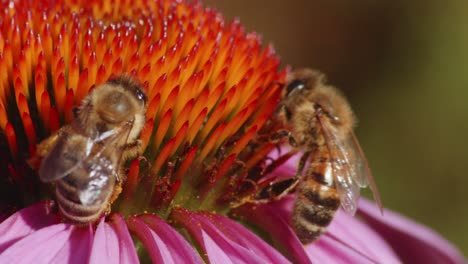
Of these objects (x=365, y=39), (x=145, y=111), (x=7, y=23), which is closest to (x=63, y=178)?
(x=145, y=111)

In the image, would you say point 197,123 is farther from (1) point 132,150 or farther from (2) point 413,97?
(2) point 413,97

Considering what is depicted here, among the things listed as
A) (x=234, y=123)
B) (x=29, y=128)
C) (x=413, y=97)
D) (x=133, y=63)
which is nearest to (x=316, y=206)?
(x=234, y=123)

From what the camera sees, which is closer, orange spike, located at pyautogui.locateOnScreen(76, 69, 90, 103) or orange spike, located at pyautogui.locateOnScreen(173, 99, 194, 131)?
orange spike, located at pyautogui.locateOnScreen(76, 69, 90, 103)

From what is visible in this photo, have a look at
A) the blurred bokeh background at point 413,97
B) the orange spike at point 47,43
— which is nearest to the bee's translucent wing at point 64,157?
the orange spike at point 47,43

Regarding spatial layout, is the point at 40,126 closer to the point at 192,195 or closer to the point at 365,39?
the point at 192,195

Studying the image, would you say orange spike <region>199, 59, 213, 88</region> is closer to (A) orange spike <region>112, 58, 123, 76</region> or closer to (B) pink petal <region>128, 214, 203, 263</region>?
(A) orange spike <region>112, 58, 123, 76</region>

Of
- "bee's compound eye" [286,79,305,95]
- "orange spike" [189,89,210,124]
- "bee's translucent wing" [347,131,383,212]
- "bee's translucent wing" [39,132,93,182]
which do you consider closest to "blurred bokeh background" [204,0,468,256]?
"bee's translucent wing" [347,131,383,212]
